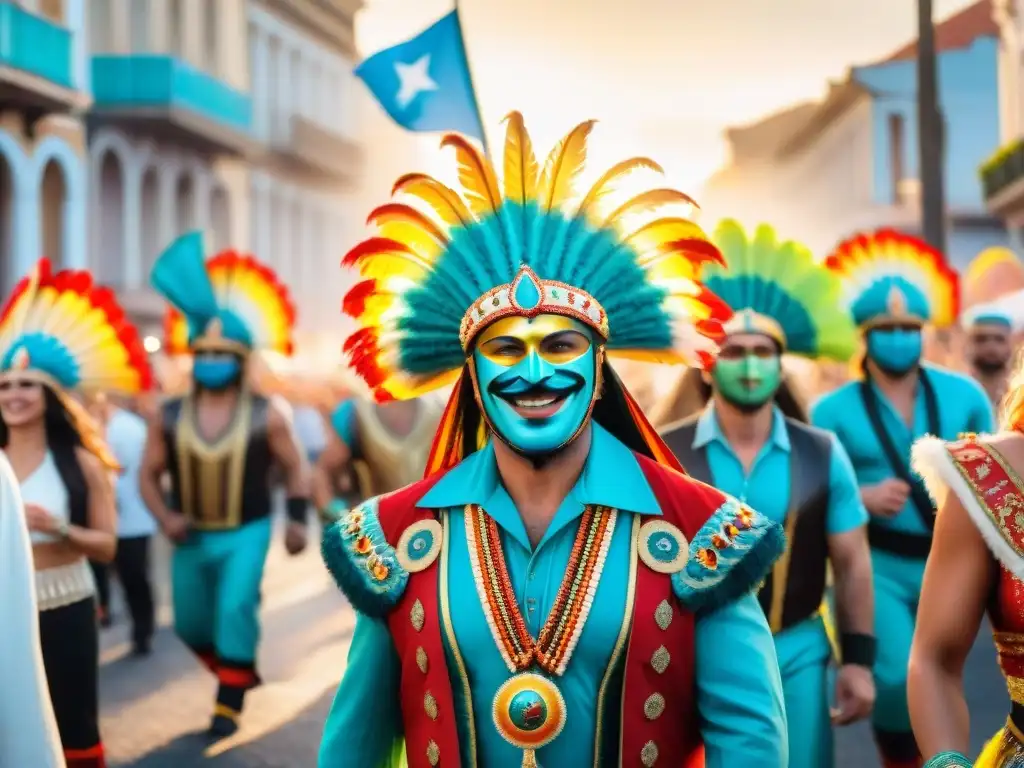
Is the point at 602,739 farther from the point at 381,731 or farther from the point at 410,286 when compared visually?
the point at 410,286

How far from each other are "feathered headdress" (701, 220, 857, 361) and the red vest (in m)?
2.77

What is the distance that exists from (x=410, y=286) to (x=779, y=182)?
71.7 meters

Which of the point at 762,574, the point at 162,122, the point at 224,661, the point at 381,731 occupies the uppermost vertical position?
the point at 162,122

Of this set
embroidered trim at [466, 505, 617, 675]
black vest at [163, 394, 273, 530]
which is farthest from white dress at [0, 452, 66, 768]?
black vest at [163, 394, 273, 530]

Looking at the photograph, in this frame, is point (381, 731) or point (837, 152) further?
point (837, 152)

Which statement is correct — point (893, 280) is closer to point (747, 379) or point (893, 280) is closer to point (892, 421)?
point (892, 421)

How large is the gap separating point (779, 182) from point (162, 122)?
44.5 m

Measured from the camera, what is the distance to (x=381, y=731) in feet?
11.9

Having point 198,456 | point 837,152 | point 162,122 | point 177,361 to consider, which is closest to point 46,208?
point 162,122

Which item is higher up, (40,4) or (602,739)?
(40,4)

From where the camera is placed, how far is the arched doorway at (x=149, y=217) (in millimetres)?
34150

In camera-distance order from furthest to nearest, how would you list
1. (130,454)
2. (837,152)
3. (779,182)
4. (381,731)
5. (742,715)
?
1. (779,182)
2. (837,152)
3. (130,454)
4. (381,731)
5. (742,715)

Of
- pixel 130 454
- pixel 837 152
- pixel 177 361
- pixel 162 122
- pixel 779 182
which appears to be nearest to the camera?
pixel 130 454

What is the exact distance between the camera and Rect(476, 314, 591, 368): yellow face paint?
3.62m
